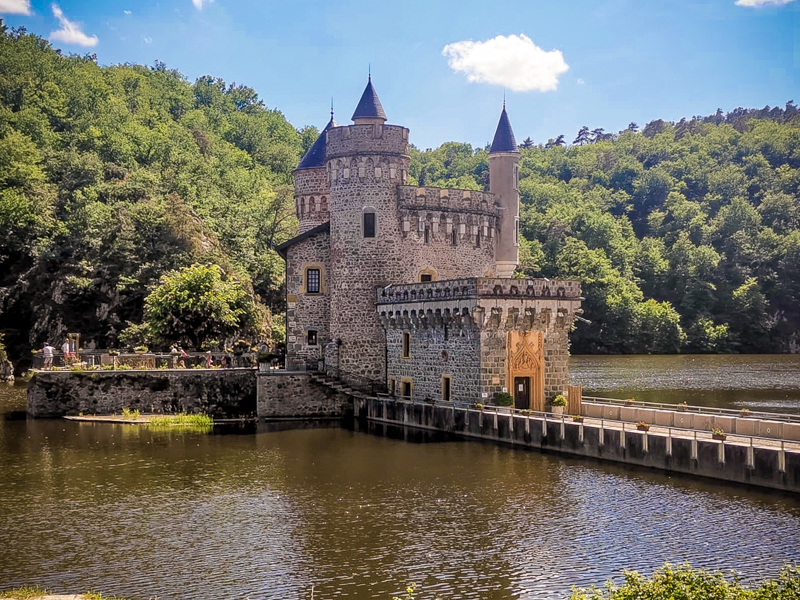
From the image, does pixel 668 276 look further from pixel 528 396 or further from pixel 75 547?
pixel 75 547

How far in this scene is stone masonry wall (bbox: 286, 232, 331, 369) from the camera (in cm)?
5881

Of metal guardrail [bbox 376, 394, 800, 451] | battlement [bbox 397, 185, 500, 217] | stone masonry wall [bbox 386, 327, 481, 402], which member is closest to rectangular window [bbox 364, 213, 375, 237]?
battlement [bbox 397, 185, 500, 217]

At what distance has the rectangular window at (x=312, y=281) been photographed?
194 feet

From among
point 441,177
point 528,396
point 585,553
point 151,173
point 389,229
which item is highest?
point 441,177

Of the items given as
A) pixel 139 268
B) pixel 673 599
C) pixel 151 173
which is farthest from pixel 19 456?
pixel 151 173

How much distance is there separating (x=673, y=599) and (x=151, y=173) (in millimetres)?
96534

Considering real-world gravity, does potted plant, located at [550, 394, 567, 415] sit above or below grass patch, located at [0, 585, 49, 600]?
above

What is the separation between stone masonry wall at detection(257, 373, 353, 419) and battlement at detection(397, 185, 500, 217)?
1118 centimetres

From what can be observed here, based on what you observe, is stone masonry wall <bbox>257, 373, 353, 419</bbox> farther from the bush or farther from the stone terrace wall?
the bush

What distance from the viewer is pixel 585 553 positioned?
27516 mm

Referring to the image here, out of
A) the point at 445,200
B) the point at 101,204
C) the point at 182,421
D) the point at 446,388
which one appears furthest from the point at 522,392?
the point at 101,204

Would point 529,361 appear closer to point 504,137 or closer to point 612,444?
point 612,444

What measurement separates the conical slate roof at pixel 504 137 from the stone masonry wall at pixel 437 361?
13.0 meters

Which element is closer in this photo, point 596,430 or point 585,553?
point 585,553
